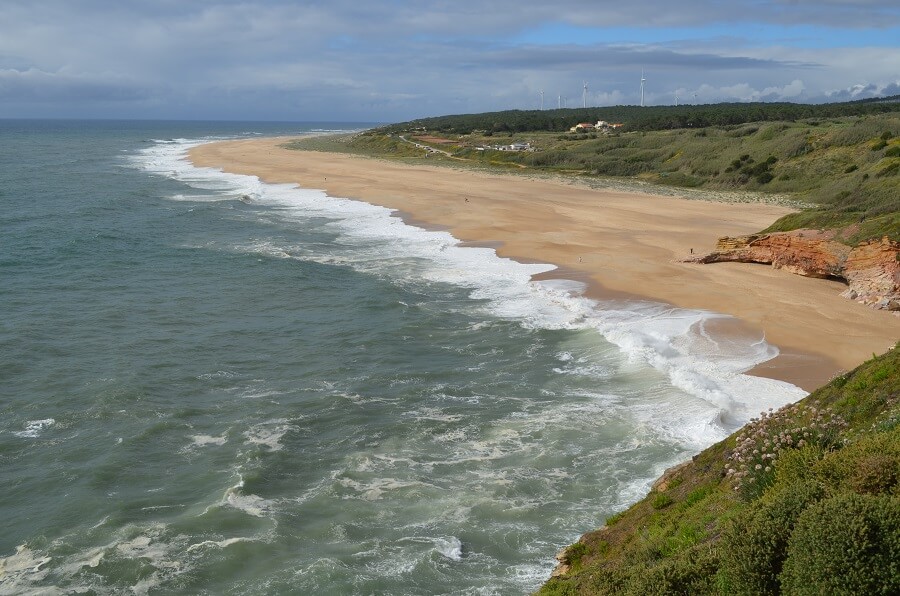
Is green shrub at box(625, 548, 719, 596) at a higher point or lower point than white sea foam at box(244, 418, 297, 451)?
higher

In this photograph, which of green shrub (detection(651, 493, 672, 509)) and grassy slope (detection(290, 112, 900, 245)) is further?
grassy slope (detection(290, 112, 900, 245))

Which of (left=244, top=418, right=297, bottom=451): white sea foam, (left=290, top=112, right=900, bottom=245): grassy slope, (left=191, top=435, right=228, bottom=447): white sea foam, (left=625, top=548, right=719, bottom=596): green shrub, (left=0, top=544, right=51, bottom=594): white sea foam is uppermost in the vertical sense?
(left=290, top=112, right=900, bottom=245): grassy slope

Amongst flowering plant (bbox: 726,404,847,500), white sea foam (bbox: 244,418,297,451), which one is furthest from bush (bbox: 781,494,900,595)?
white sea foam (bbox: 244,418,297,451)

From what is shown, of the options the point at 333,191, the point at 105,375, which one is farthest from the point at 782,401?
the point at 333,191

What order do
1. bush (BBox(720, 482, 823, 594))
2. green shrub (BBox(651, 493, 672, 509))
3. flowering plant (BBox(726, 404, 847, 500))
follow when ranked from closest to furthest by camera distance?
bush (BBox(720, 482, 823, 594)) → flowering plant (BBox(726, 404, 847, 500)) → green shrub (BBox(651, 493, 672, 509))

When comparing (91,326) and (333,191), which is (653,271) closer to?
(91,326)

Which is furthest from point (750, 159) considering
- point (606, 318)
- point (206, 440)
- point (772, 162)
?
point (206, 440)

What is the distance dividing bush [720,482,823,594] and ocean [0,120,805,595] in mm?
4447

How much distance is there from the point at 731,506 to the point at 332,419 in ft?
31.1

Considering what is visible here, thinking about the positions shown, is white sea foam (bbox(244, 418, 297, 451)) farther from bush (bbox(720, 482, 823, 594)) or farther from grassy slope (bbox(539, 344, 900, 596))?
bush (bbox(720, 482, 823, 594))

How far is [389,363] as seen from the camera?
19.1 metres

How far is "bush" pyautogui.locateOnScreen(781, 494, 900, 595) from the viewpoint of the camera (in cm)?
532

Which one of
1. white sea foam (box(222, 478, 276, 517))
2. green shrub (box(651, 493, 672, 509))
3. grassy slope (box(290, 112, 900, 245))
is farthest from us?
grassy slope (box(290, 112, 900, 245))

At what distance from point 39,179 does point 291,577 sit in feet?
202
